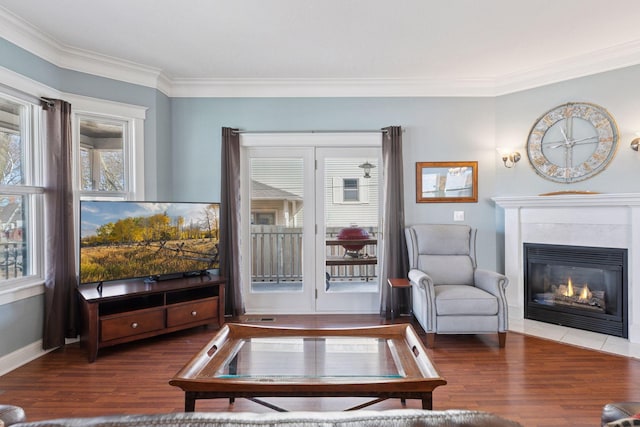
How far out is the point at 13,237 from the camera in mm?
2768

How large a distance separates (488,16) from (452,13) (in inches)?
11.8

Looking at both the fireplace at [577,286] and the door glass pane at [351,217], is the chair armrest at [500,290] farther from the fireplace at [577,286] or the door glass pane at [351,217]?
the door glass pane at [351,217]

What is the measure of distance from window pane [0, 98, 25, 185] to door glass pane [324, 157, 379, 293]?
9.16 ft

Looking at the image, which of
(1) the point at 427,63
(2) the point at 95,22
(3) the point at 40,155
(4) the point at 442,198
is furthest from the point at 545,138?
(3) the point at 40,155

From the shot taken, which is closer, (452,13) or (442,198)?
(452,13)

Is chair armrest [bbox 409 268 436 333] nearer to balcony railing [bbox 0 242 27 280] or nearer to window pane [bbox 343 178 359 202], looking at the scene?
window pane [bbox 343 178 359 202]

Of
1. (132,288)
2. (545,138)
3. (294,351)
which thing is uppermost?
(545,138)

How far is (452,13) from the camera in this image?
8.59 ft

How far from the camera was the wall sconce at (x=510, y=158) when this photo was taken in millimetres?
3752

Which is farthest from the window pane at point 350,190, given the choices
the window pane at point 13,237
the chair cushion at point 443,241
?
the window pane at point 13,237

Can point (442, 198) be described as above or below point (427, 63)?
below

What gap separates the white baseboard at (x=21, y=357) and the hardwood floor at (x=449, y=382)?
0.21 feet

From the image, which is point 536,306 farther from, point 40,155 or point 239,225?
point 40,155

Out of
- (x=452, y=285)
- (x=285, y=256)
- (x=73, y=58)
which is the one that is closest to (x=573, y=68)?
(x=452, y=285)
